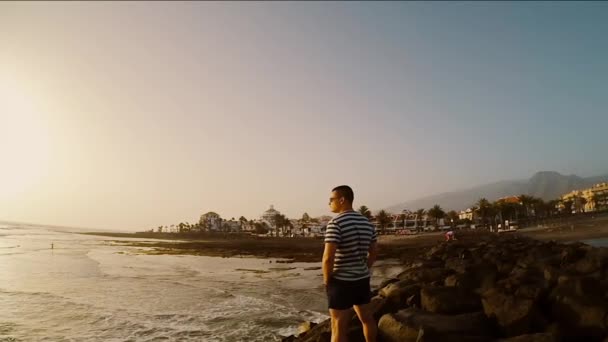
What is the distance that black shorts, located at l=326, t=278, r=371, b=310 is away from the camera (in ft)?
13.8

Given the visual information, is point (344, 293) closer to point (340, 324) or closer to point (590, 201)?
point (340, 324)

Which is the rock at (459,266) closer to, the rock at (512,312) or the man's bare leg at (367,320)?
the rock at (512,312)

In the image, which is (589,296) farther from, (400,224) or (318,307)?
(400,224)

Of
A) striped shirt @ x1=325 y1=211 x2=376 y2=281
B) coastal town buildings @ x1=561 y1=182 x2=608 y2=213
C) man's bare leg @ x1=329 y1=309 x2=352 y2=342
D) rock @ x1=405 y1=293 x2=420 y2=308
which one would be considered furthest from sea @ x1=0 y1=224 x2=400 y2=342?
coastal town buildings @ x1=561 y1=182 x2=608 y2=213

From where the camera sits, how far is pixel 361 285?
4293mm

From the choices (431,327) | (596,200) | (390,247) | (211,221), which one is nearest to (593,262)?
(431,327)

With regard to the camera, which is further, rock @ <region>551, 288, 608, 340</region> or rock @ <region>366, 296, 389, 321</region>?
rock @ <region>366, 296, 389, 321</region>

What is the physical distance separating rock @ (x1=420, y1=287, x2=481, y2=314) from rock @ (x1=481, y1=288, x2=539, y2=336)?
1.55 feet

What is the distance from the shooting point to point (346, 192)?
4.44m

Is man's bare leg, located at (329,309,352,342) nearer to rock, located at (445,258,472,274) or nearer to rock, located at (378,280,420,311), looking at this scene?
rock, located at (378,280,420,311)

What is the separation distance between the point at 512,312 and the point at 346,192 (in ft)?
9.79

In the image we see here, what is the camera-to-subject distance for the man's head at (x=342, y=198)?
14.5ft

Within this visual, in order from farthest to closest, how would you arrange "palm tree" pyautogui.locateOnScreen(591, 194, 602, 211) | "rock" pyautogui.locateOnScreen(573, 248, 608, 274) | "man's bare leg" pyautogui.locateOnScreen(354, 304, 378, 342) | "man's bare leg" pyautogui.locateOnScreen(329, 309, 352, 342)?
1. "palm tree" pyautogui.locateOnScreen(591, 194, 602, 211)
2. "rock" pyautogui.locateOnScreen(573, 248, 608, 274)
3. "man's bare leg" pyautogui.locateOnScreen(354, 304, 378, 342)
4. "man's bare leg" pyautogui.locateOnScreen(329, 309, 352, 342)

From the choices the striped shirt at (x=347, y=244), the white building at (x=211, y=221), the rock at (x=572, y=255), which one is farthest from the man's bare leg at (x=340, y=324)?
the white building at (x=211, y=221)
